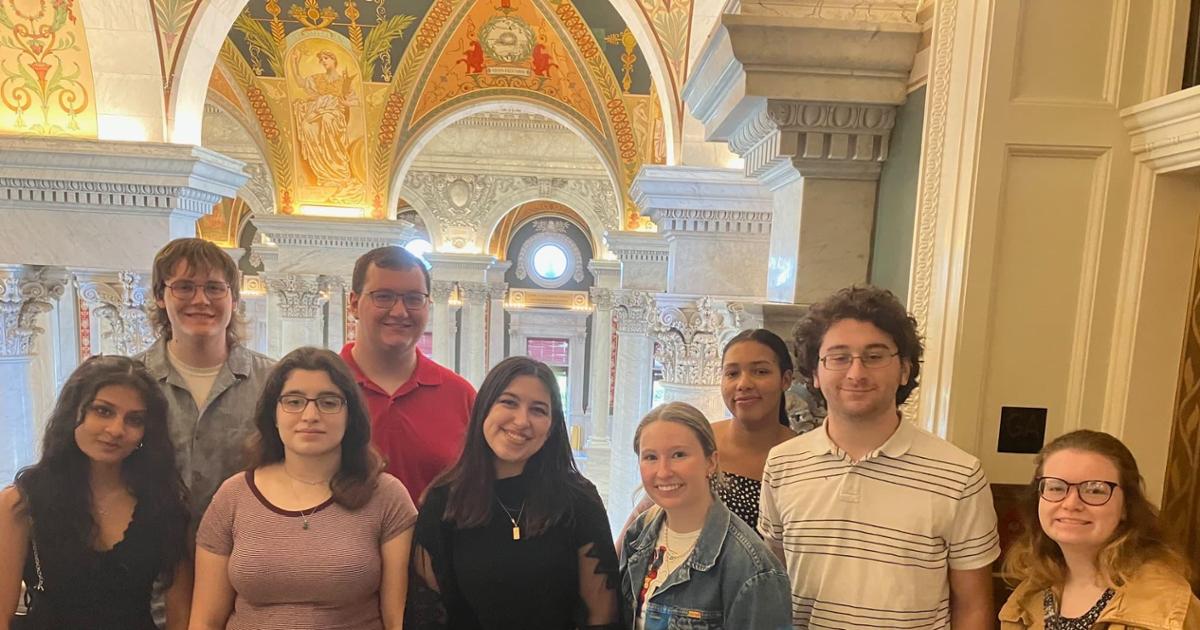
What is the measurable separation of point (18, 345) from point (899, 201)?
16.6 feet

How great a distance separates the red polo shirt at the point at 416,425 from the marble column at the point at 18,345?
11.3 feet

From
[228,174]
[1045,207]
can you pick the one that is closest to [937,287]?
[1045,207]

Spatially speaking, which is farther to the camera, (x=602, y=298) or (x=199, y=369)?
(x=602, y=298)

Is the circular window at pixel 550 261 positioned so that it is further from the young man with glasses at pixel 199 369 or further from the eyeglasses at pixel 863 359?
the eyeglasses at pixel 863 359

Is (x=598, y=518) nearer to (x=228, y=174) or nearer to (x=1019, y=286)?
(x=1019, y=286)

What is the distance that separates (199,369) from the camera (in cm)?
197

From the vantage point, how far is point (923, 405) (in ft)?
5.98

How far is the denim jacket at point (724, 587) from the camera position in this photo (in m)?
1.29

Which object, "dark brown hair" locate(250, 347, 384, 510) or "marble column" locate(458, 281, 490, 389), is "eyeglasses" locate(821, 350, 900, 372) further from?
"marble column" locate(458, 281, 490, 389)

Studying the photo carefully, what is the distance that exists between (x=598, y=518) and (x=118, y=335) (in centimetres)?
436

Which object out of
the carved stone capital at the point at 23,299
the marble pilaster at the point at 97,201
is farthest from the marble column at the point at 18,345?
the marble pilaster at the point at 97,201

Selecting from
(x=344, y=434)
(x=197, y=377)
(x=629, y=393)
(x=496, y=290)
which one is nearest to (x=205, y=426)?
(x=197, y=377)

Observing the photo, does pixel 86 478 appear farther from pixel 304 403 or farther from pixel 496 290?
pixel 496 290

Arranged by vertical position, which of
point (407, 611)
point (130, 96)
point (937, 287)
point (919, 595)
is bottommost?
point (407, 611)
